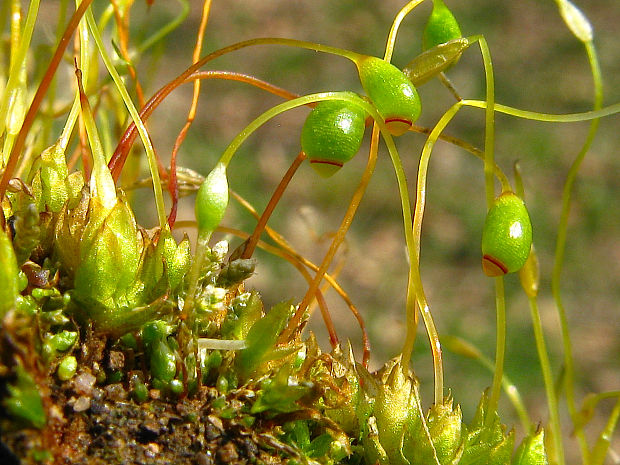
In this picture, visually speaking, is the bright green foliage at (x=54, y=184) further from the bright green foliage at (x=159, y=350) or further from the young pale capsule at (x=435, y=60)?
the young pale capsule at (x=435, y=60)

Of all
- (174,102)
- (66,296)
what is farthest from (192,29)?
(66,296)

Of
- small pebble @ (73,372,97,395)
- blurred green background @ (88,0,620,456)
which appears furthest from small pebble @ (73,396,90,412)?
blurred green background @ (88,0,620,456)

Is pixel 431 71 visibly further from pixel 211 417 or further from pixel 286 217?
pixel 286 217

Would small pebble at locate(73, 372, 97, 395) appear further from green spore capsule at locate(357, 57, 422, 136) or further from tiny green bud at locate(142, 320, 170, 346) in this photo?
green spore capsule at locate(357, 57, 422, 136)

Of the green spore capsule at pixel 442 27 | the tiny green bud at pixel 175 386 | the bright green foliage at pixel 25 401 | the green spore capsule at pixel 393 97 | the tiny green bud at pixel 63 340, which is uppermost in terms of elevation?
the green spore capsule at pixel 442 27

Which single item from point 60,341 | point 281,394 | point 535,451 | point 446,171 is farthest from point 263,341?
point 446,171

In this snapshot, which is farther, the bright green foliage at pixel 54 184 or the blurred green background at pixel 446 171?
the blurred green background at pixel 446 171

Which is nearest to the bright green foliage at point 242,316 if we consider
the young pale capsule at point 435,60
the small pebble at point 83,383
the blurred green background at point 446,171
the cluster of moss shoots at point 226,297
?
the cluster of moss shoots at point 226,297
